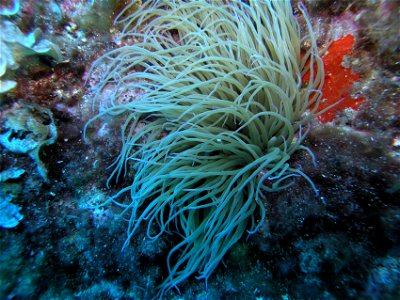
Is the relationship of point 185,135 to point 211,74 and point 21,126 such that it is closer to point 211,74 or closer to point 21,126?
point 211,74

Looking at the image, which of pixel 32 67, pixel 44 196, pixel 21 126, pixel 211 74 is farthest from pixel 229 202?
pixel 32 67

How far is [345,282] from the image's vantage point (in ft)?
5.27

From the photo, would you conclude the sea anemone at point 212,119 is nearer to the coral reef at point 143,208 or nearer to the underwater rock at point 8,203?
the coral reef at point 143,208

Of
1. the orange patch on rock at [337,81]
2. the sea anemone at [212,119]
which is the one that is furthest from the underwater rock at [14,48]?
the orange patch on rock at [337,81]

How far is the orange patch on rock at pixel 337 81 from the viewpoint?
1.85 meters

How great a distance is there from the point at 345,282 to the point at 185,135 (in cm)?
140

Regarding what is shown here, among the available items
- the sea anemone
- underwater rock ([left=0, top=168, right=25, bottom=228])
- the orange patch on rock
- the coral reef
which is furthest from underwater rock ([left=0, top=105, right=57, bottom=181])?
the orange patch on rock

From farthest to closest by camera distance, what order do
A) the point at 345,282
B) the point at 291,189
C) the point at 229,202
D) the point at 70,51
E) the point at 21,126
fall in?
the point at 70,51 → the point at 21,126 → the point at 229,202 → the point at 291,189 → the point at 345,282

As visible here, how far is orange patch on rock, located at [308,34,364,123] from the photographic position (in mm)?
1852

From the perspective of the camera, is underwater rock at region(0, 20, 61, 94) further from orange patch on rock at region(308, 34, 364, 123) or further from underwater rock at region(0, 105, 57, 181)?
orange patch on rock at region(308, 34, 364, 123)

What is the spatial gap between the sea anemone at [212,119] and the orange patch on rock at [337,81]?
0.27 ft

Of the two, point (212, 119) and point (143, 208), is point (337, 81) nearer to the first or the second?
point (212, 119)

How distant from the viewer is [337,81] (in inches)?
76.0

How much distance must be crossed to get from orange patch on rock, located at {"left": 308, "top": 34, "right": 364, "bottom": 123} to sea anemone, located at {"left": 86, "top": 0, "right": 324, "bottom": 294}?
3.2 inches
